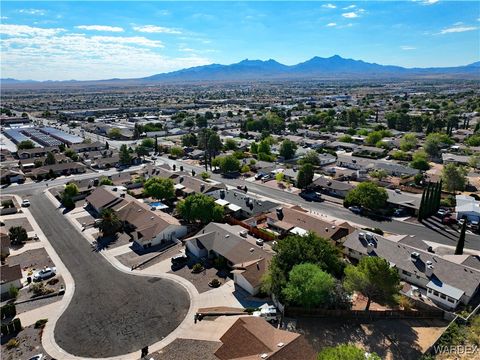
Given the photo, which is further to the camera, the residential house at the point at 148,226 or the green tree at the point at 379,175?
the green tree at the point at 379,175

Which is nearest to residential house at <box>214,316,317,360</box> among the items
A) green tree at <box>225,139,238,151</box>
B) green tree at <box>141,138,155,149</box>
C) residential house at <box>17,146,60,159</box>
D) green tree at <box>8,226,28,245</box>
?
green tree at <box>8,226,28,245</box>

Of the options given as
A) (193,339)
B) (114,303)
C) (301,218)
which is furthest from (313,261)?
(114,303)

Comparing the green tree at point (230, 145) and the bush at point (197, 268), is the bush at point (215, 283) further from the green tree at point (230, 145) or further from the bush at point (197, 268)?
the green tree at point (230, 145)

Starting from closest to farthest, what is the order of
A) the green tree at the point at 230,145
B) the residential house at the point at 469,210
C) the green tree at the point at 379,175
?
the residential house at the point at 469,210 < the green tree at the point at 379,175 < the green tree at the point at 230,145

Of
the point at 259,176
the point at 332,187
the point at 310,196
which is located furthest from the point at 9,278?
the point at 332,187

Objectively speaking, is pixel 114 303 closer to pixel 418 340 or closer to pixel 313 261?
pixel 313 261

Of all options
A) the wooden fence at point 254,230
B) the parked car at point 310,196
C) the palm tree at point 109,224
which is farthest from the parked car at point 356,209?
the palm tree at point 109,224
